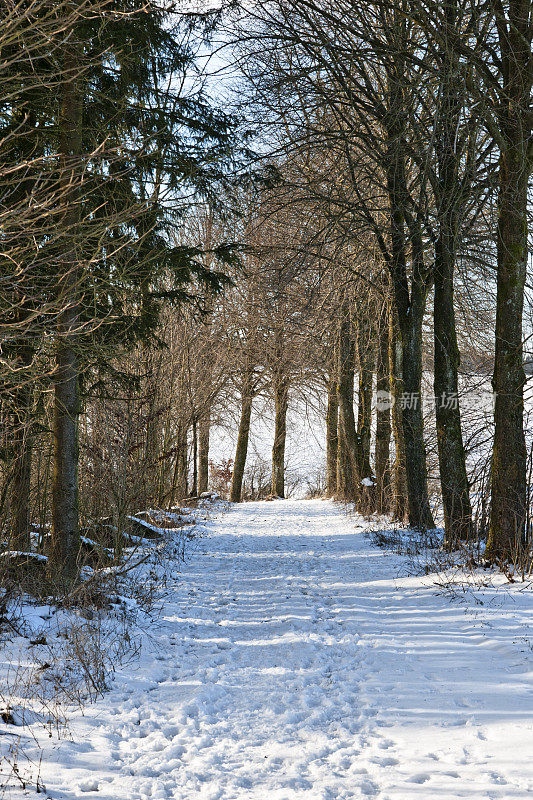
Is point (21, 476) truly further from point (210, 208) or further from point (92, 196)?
point (210, 208)

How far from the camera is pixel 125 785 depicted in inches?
118

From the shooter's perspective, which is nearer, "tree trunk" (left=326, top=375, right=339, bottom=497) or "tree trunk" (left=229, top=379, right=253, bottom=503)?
"tree trunk" (left=326, top=375, right=339, bottom=497)

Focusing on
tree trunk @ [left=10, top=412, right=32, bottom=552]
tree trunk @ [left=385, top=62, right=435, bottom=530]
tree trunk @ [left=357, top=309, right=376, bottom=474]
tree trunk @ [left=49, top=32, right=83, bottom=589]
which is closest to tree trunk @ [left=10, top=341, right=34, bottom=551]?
tree trunk @ [left=10, top=412, right=32, bottom=552]

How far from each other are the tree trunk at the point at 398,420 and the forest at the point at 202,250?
2.8 inches

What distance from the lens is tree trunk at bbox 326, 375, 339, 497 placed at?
2183 cm

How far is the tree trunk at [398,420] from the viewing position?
37.7ft

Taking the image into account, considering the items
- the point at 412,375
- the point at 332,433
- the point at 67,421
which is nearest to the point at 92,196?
the point at 67,421

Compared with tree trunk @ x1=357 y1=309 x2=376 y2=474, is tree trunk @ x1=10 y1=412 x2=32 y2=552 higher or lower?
lower

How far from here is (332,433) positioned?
23.3 metres

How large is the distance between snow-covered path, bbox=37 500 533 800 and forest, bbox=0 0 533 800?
12 centimetres

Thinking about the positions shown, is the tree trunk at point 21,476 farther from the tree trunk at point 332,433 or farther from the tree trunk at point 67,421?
the tree trunk at point 332,433

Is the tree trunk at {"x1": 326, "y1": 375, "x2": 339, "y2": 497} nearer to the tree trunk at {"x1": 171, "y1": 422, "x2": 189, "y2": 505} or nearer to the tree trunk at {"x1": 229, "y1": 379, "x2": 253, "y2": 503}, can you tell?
the tree trunk at {"x1": 229, "y1": 379, "x2": 253, "y2": 503}

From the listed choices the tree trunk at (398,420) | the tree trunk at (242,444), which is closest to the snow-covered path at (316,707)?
the tree trunk at (398,420)

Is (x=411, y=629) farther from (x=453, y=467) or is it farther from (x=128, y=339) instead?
(x=128, y=339)
